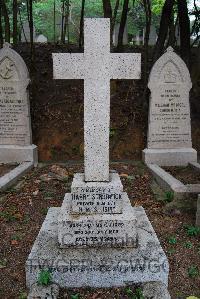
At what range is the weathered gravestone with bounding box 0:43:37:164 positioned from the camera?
7.60 meters

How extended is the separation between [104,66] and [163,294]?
89.5 inches

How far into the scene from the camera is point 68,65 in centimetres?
383

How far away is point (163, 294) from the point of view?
3316 mm

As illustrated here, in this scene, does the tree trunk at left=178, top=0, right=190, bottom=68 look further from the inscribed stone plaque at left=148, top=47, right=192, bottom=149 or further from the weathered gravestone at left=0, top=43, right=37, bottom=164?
the weathered gravestone at left=0, top=43, right=37, bottom=164

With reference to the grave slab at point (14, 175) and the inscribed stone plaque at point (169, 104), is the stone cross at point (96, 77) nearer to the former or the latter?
the grave slab at point (14, 175)

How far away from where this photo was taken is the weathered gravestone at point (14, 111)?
24.9 feet

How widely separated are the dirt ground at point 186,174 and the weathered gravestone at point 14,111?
292cm

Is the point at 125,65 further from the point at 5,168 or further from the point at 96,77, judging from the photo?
the point at 5,168

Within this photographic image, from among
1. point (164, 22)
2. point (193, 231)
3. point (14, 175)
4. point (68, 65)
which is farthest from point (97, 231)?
point (164, 22)

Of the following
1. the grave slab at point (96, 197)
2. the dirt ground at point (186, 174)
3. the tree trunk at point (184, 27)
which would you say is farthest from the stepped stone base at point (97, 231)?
the tree trunk at point (184, 27)

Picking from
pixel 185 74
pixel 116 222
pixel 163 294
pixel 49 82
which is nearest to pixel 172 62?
pixel 185 74

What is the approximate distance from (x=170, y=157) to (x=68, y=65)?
14.7 feet

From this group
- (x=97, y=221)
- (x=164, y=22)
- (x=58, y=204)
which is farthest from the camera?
(x=164, y=22)

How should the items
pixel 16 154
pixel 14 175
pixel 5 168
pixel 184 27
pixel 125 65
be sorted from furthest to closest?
1. pixel 184 27
2. pixel 16 154
3. pixel 5 168
4. pixel 14 175
5. pixel 125 65
